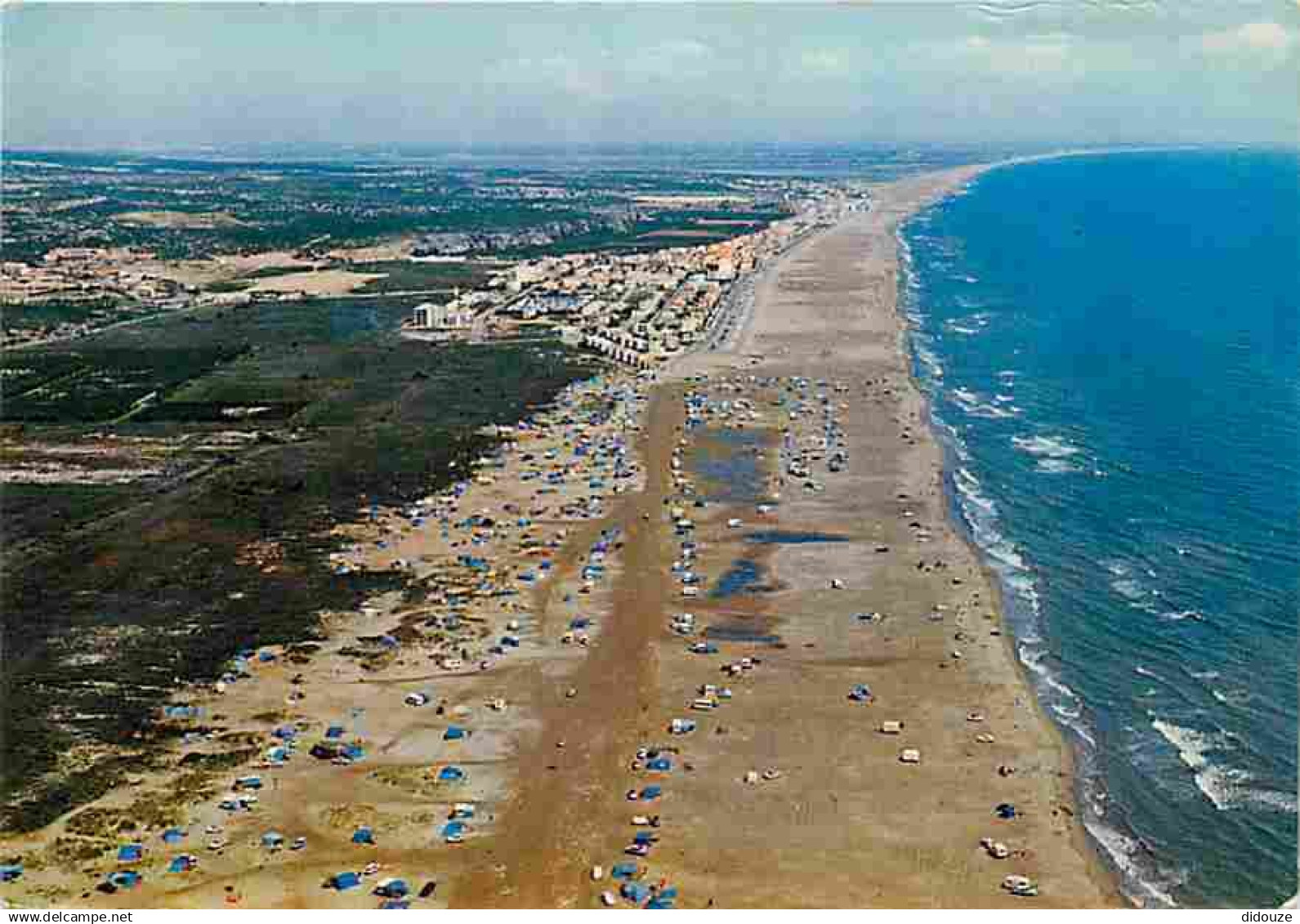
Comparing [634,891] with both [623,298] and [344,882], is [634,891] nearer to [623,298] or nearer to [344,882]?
[344,882]

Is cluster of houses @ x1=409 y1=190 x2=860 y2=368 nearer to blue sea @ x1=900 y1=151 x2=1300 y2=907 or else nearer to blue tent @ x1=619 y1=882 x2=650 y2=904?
blue sea @ x1=900 y1=151 x2=1300 y2=907

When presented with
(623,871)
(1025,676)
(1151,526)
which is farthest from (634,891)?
(1151,526)

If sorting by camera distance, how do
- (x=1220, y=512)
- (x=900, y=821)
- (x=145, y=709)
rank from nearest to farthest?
(x=900, y=821)
(x=145, y=709)
(x=1220, y=512)

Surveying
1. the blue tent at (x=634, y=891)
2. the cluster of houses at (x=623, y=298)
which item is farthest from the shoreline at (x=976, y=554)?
the blue tent at (x=634, y=891)

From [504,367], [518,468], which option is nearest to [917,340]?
[504,367]

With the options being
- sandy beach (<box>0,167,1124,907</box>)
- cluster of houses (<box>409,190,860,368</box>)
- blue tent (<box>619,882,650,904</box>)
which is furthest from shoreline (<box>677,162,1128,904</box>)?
blue tent (<box>619,882,650,904</box>)

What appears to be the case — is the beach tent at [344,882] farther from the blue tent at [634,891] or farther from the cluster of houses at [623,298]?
the cluster of houses at [623,298]
